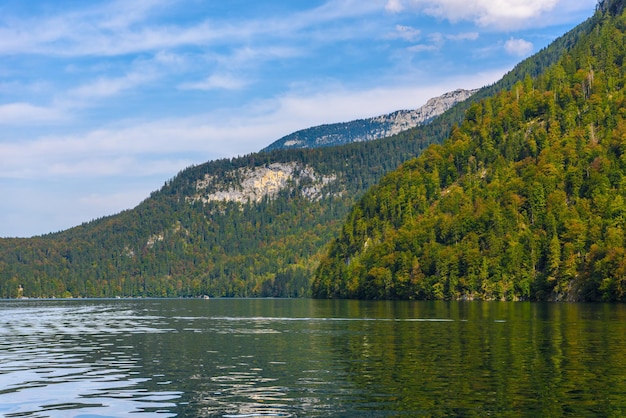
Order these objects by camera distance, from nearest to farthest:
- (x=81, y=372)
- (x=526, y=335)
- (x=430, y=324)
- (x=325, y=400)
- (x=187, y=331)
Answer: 1. (x=325, y=400)
2. (x=81, y=372)
3. (x=526, y=335)
4. (x=187, y=331)
5. (x=430, y=324)

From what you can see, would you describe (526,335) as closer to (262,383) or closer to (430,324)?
(430,324)

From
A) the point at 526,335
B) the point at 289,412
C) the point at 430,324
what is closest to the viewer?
the point at 289,412

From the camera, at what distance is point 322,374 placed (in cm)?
4512

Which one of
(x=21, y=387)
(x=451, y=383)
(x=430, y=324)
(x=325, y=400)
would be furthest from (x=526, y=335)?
(x=21, y=387)

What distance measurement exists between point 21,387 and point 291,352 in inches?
891

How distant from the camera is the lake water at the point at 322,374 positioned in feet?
111

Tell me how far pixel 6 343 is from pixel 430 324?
156 ft

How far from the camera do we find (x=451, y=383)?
40.0 m

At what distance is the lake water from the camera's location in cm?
3375

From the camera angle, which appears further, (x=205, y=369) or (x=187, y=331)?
(x=187, y=331)

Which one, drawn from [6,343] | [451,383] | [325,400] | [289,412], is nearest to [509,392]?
[451,383]

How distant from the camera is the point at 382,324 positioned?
301 ft

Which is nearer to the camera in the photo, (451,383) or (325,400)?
(325,400)

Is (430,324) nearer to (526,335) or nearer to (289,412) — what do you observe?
(526,335)
